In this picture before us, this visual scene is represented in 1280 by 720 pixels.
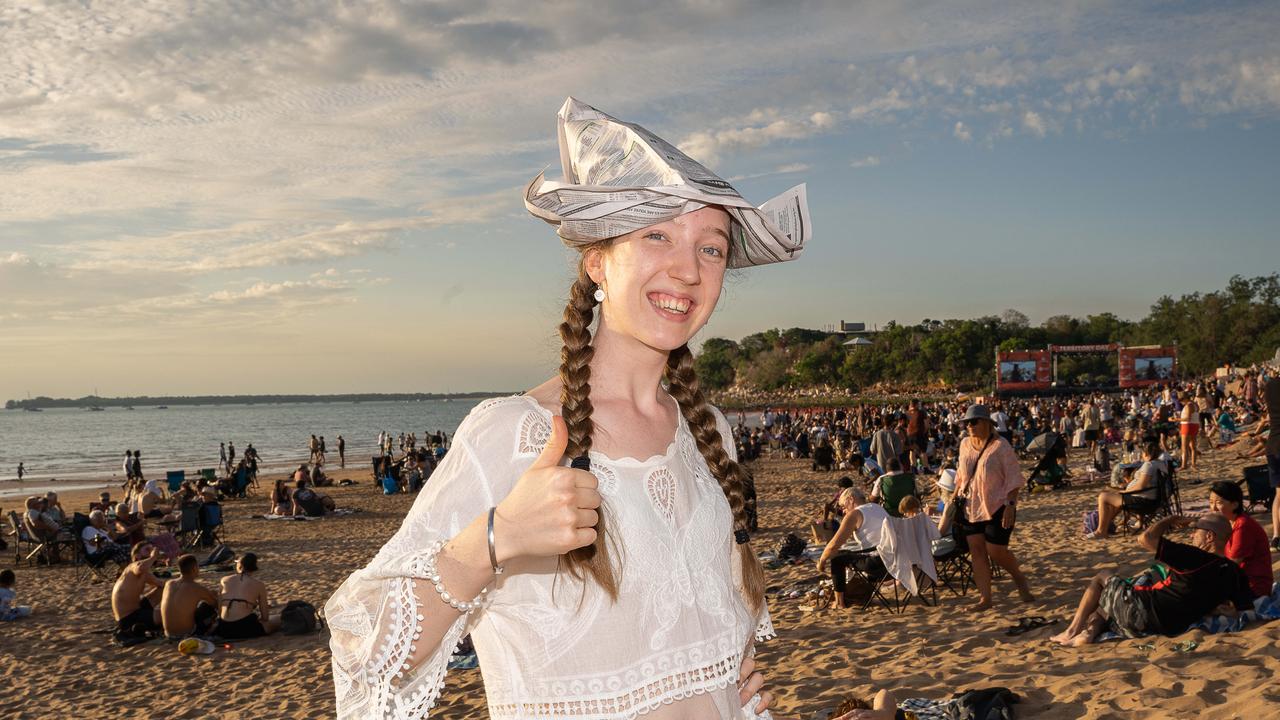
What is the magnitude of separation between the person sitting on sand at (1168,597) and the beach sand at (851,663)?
0.54 ft

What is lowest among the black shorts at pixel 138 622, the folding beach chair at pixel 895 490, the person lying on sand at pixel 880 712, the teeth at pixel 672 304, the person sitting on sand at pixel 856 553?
the black shorts at pixel 138 622

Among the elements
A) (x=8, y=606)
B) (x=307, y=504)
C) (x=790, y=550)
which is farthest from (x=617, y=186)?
(x=307, y=504)

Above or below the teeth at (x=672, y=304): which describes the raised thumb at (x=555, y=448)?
below

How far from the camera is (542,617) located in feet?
4.29

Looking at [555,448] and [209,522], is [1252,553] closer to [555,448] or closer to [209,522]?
[555,448]

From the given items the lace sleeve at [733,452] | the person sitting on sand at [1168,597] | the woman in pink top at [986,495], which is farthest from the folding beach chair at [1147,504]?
the lace sleeve at [733,452]

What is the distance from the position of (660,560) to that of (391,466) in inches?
979

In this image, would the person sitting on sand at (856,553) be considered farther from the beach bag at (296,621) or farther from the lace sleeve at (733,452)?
the lace sleeve at (733,452)

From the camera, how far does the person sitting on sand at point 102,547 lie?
489 inches

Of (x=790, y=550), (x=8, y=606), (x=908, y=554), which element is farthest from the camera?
(x=790, y=550)

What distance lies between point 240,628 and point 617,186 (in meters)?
8.97

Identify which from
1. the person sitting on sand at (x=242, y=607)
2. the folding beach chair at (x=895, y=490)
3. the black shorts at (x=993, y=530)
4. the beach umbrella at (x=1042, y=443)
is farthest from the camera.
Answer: the beach umbrella at (x=1042, y=443)

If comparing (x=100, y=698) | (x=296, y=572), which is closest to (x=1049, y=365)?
(x=296, y=572)

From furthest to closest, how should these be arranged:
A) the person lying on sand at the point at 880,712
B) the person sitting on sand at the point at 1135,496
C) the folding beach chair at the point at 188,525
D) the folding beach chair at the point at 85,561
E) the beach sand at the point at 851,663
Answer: the folding beach chair at the point at 188,525 < the folding beach chair at the point at 85,561 < the person sitting on sand at the point at 1135,496 < the beach sand at the point at 851,663 < the person lying on sand at the point at 880,712
